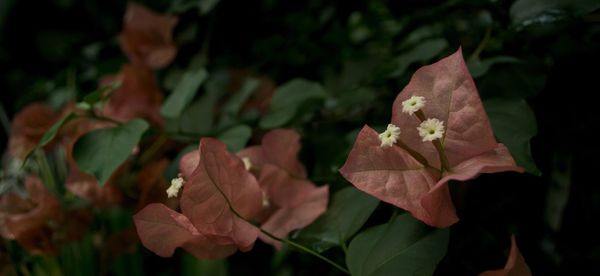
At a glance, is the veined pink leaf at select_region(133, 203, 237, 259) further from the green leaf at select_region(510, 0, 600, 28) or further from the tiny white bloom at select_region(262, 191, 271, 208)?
the green leaf at select_region(510, 0, 600, 28)

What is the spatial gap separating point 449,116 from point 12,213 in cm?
53

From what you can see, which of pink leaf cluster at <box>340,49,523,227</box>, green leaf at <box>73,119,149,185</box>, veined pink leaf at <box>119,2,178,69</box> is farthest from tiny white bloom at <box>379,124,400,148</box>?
veined pink leaf at <box>119,2,178,69</box>

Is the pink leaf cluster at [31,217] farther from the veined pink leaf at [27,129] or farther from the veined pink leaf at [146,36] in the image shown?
the veined pink leaf at [146,36]

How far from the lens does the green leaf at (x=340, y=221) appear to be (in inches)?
18.9

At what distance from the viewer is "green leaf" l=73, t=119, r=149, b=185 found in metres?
0.53

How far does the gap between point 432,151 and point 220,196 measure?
0.17 m

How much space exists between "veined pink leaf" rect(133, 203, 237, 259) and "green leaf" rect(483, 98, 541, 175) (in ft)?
0.82

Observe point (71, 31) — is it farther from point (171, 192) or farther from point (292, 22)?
point (171, 192)

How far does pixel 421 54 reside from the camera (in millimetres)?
611


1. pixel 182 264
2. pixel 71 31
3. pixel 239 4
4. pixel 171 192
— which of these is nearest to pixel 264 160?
pixel 171 192

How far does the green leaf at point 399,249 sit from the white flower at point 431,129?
0.23 ft

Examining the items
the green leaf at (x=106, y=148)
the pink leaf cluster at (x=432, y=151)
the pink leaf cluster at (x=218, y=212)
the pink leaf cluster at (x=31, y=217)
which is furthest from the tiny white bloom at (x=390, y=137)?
the pink leaf cluster at (x=31, y=217)

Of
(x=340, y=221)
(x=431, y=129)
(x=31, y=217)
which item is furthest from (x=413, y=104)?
(x=31, y=217)

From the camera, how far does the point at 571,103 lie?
2.04ft
